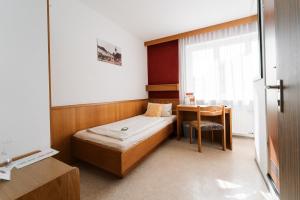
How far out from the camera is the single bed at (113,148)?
1.62 metres

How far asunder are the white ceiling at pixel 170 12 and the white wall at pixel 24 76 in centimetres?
148

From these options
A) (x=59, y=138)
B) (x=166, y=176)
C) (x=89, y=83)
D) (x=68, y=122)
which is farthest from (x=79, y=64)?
(x=166, y=176)

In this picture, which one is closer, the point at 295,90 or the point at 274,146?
the point at 295,90

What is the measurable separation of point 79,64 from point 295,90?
7.98 feet

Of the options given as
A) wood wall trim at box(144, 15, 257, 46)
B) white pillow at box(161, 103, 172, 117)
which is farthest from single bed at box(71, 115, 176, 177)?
wood wall trim at box(144, 15, 257, 46)

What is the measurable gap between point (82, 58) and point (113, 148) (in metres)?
1.53

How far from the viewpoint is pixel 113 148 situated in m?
1.66

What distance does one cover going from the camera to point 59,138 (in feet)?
6.42

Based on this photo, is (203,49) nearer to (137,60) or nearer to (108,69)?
(137,60)

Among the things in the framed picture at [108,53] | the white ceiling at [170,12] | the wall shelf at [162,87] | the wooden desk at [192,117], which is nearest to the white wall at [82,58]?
the framed picture at [108,53]

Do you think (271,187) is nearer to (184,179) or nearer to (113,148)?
(184,179)

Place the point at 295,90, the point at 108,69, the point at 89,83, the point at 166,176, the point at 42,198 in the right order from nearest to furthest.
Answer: the point at 295,90, the point at 42,198, the point at 166,176, the point at 89,83, the point at 108,69

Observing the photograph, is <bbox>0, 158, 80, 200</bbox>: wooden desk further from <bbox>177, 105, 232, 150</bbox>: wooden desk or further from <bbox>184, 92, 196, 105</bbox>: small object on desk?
<bbox>184, 92, 196, 105</bbox>: small object on desk

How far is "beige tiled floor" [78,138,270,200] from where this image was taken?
1441 millimetres
